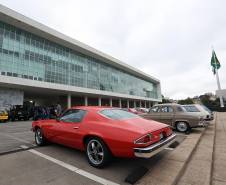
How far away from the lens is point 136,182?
2877 mm

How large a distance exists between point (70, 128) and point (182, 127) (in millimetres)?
6401

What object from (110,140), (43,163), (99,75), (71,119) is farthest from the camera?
(99,75)

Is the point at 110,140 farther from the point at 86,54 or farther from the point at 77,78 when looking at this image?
the point at 86,54

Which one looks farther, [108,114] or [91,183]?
[108,114]

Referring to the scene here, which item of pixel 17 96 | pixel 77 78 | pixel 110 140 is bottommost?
pixel 110 140

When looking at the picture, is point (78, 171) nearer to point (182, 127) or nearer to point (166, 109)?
point (182, 127)

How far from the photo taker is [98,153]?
364 centimetres

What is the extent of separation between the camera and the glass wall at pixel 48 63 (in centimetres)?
2403

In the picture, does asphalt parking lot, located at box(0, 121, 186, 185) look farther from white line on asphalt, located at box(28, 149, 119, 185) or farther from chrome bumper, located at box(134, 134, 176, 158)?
chrome bumper, located at box(134, 134, 176, 158)

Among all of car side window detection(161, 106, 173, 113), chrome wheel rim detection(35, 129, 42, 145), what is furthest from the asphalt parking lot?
car side window detection(161, 106, 173, 113)

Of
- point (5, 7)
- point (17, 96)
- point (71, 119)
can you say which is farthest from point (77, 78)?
point (71, 119)

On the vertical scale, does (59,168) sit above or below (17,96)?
below

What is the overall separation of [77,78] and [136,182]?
1312 inches

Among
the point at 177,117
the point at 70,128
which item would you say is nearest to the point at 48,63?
the point at 177,117
